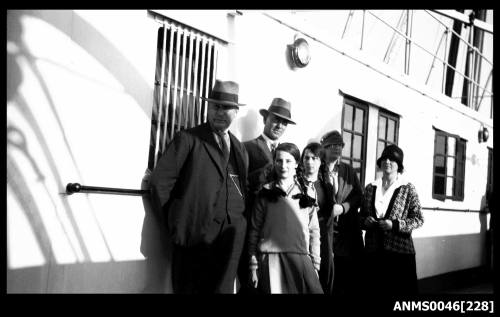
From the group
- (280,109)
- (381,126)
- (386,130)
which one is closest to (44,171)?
(280,109)

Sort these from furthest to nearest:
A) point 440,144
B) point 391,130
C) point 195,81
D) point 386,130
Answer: point 440,144 → point 391,130 → point 386,130 → point 195,81

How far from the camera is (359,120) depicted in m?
7.43

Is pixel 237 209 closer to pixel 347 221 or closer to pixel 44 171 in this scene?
pixel 44 171

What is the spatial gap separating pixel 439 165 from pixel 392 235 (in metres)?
4.48

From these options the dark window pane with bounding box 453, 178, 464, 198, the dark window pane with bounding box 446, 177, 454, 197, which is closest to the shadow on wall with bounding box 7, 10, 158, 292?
the dark window pane with bounding box 446, 177, 454, 197

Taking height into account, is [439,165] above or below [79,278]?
above

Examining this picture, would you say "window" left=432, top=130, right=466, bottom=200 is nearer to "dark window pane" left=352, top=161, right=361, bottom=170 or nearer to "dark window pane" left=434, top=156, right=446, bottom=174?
"dark window pane" left=434, top=156, right=446, bottom=174

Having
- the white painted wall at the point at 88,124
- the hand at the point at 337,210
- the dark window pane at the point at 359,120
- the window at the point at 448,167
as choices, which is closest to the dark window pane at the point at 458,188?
the window at the point at 448,167

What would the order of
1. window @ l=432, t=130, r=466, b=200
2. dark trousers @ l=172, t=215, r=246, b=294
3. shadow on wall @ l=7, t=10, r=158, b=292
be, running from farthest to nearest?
window @ l=432, t=130, r=466, b=200, dark trousers @ l=172, t=215, r=246, b=294, shadow on wall @ l=7, t=10, r=158, b=292

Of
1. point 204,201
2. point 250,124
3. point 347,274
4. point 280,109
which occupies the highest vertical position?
point 280,109

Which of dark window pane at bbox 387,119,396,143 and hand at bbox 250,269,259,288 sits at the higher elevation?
dark window pane at bbox 387,119,396,143

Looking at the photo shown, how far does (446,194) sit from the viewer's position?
982 centimetres

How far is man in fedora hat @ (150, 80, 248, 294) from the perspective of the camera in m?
4.27

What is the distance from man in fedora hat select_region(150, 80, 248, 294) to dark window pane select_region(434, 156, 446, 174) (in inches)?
221
